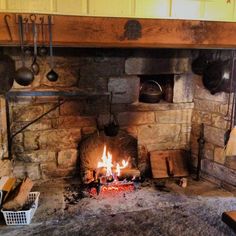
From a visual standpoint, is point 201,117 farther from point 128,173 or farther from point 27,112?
→ point 27,112

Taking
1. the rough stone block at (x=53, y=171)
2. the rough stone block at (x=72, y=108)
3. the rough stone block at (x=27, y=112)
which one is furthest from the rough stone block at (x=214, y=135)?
the rough stone block at (x=27, y=112)

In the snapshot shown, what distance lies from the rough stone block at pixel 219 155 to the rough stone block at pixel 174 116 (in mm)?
490

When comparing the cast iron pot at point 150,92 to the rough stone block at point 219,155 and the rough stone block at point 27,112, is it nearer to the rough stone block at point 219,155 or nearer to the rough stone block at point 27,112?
the rough stone block at point 219,155

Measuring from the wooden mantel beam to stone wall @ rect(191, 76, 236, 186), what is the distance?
811 mm

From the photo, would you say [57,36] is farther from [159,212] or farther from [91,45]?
[159,212]

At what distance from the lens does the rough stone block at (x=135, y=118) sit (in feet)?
11.0

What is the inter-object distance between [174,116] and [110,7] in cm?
163

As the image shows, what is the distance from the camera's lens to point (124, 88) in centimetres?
330

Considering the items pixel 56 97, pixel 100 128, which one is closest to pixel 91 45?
pixel 56 97

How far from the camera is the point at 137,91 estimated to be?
337 cm

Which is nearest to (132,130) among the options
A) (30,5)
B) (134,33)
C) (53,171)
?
(53,171)

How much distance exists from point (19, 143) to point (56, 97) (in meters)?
0.59

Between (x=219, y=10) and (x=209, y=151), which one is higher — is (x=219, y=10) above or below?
above

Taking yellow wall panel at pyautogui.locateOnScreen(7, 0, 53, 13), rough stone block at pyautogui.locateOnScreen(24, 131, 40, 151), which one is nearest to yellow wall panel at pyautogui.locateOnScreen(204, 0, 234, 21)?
yellow wall panel at pyautogui.locateOnScreen(7, 0, 53, 13)
